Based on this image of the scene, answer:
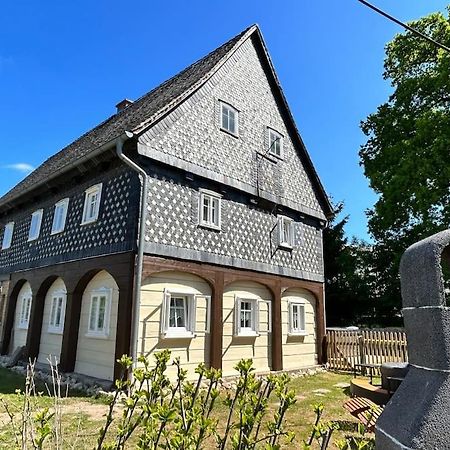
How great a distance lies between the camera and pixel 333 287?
2375 centimetres

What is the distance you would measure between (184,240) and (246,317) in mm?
3397

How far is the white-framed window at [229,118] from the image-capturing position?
12.1m

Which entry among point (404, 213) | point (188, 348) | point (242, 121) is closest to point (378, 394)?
point (188, 348)

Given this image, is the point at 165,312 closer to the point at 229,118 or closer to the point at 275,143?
the point at 229,118

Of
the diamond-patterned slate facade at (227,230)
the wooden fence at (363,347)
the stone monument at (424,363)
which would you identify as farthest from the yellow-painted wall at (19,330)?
the stone monument at (424,363)

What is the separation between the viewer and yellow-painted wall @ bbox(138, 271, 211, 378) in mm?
8586

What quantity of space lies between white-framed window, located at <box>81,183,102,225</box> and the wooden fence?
982cm

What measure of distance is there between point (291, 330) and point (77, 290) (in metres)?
7.16

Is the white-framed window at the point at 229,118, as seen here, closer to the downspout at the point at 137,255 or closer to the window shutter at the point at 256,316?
the downspout at the point at 137,255

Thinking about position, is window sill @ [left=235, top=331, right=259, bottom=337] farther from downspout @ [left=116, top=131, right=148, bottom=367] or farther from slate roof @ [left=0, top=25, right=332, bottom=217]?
slate roof @ [left=0, top=25, right=332, bottom=217]

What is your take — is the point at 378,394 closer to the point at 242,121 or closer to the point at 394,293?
the point at 242,121

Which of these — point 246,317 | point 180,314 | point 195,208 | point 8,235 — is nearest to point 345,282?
point 246,317

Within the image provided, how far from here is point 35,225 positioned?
1359 centimetres

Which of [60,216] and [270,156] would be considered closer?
[60,216]
